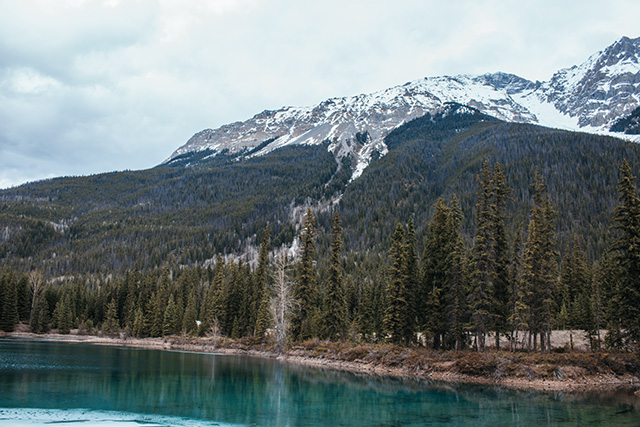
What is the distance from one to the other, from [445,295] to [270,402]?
82.4 feet

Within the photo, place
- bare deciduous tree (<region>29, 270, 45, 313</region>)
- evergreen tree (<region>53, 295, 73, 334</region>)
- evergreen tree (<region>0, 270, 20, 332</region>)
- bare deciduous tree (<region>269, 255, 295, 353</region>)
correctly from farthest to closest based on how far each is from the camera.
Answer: bare deciduous tree (<region>29, 270, 45, 313</region>)
evergreen tree (<region>53, 295, 73, 334</region>)
evergreen tree (<region>0, 270, 20, 332</region>)
bare deciduous tree (<region>269, 255, 295, 353</region>)

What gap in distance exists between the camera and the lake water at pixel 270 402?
20.8 metres

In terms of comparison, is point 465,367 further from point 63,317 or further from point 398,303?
point 63,317

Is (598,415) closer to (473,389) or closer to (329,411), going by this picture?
(473,389)

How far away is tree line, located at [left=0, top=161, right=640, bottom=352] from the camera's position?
42750 mm

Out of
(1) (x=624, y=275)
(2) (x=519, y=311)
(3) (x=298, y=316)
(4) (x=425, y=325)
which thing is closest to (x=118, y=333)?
(3) (x=298, y=316)

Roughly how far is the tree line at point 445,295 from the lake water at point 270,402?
38.2 ft

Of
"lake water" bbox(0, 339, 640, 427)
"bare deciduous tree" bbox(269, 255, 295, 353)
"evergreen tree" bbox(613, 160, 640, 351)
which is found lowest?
"lake water" bbox(0, 339, 640, 427)

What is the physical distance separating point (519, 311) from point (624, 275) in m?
12.9

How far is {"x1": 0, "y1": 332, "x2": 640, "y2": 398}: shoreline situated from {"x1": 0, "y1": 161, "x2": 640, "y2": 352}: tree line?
325 cm

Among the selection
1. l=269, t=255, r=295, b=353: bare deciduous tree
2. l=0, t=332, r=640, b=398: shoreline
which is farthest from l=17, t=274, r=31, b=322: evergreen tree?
l=0, t=332, r=640, b=398: shoreline

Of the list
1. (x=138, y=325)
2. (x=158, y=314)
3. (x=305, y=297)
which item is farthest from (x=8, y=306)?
(x=305, y=297)

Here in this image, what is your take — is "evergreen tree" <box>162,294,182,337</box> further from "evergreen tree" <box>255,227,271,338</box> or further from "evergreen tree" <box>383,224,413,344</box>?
"evergreen tree" <box>383,224,413,344</box>

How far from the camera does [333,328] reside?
58.7 meters
